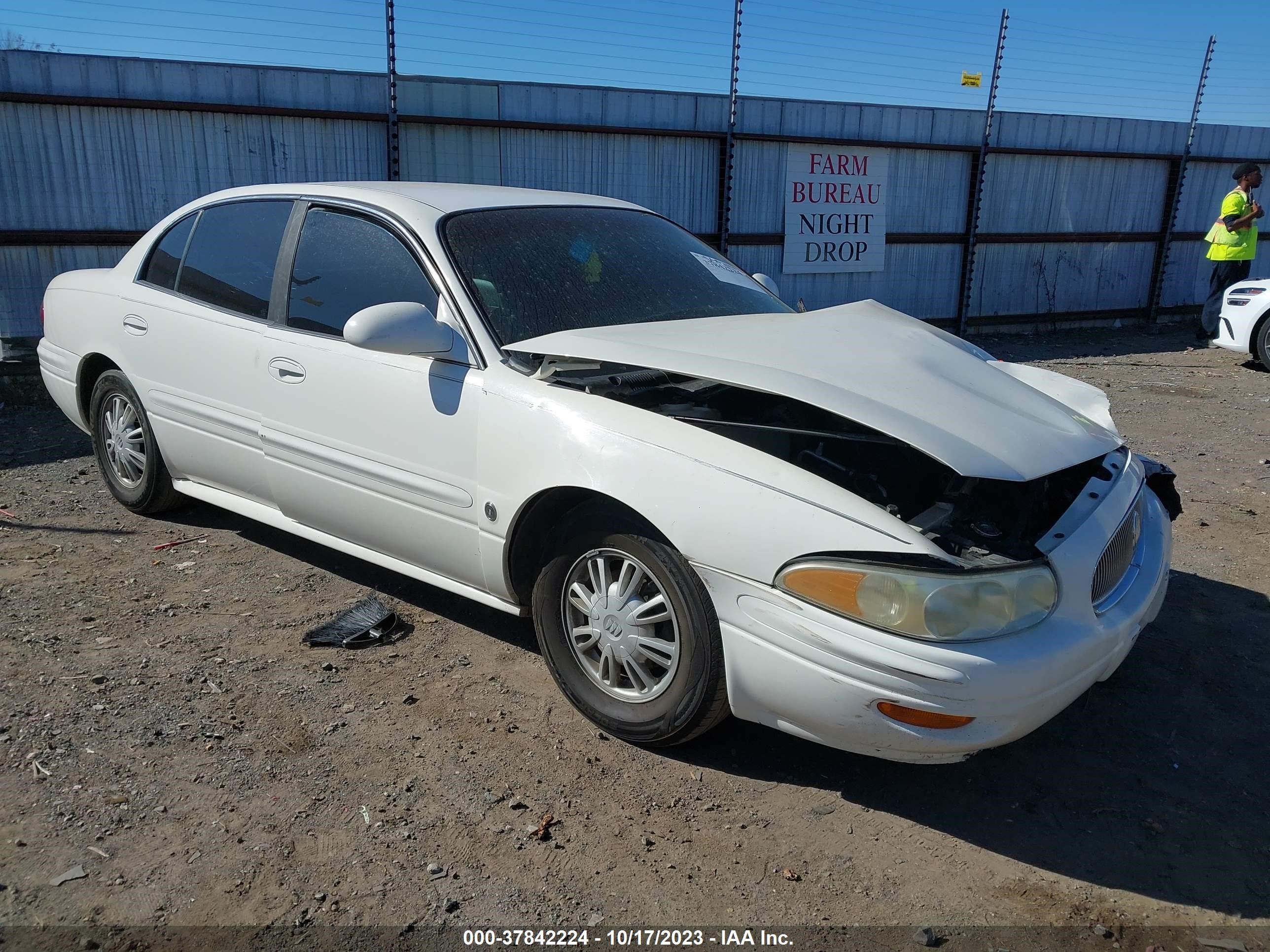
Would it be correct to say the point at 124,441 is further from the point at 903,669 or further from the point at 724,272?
the point at 903,669

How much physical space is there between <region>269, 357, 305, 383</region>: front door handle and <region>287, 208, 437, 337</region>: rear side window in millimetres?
144

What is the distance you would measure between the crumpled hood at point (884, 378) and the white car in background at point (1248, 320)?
790 centimetres

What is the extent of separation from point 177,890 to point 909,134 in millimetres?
10951

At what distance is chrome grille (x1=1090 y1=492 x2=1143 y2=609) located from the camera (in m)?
2.79

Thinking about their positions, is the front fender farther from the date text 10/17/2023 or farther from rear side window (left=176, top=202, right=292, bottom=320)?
rear side window (left=176, top=202, right=292, bottom=320)

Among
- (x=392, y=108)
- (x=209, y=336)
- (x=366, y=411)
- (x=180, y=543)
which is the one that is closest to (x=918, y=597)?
(x=366, y=411)

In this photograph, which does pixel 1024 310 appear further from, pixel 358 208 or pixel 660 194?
pixel 358 208

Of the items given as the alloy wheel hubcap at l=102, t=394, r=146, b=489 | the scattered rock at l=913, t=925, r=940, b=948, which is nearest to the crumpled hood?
the scattered rock at l=913, t=925, r=940, b=948

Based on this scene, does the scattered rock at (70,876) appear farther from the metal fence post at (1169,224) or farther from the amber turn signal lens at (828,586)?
the metal fence post at (1169,224)

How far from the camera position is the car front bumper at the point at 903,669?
242cm

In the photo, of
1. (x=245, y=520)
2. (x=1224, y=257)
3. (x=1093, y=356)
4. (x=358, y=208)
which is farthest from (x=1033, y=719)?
(x=1224, y=257)

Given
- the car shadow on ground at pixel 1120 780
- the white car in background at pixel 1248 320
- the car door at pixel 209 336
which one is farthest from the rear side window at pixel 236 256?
the white car in background at pixel 1248 320

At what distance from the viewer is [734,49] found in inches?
375

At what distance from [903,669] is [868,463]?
906mm
